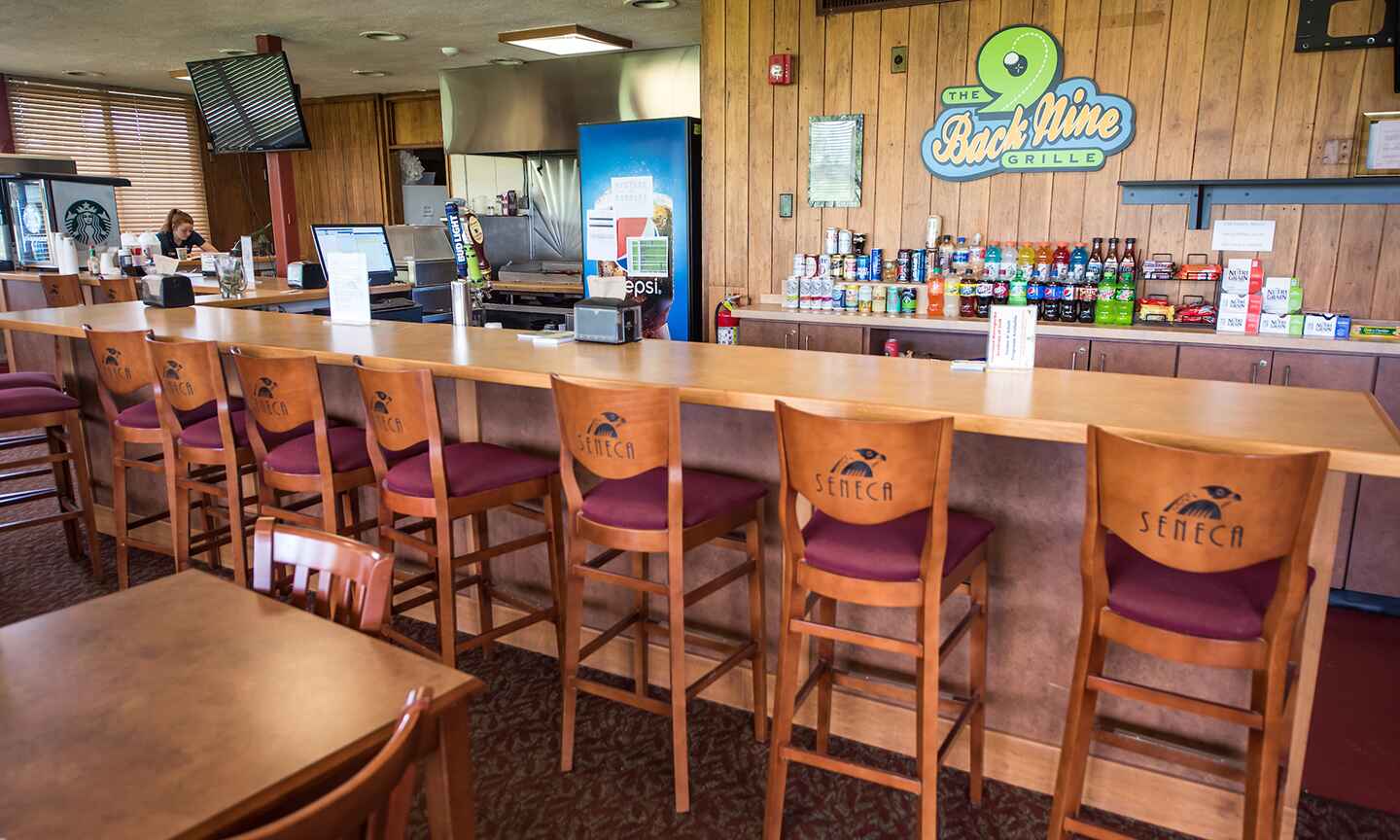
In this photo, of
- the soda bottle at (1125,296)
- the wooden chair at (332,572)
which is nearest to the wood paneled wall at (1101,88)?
the soda bottle at (1125,296)

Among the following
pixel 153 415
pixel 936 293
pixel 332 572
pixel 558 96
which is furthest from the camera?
pixel 558 96

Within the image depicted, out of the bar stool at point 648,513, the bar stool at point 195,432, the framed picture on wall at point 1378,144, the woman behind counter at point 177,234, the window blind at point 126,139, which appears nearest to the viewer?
the bar stool at point 648,513

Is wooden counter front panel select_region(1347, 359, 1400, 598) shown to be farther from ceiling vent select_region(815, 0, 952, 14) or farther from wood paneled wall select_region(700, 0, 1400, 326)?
ceiling vent select_region(815, 0, 952, 14)

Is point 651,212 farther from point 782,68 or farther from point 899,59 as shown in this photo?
point 899,59

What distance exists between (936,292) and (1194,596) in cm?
301

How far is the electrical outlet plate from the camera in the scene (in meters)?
4.46

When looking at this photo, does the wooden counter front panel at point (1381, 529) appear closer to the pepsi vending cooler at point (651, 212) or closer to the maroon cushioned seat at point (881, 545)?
the maroon cushioned seat at point (881, 545)

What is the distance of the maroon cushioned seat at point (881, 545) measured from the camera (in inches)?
71.2

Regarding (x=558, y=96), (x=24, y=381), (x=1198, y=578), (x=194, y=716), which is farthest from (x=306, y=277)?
(x=1198, y=578)

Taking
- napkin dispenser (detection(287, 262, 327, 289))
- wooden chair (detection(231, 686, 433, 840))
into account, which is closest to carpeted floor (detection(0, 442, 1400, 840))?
wooden chair (detection(231, 686, 433, 840))

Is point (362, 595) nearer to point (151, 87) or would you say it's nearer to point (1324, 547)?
point (1324, 547)

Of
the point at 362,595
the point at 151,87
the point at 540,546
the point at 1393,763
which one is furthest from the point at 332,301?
the point at 151,87

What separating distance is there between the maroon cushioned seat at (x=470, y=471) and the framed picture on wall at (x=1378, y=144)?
3.47 metres

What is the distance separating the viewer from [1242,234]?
396cm
